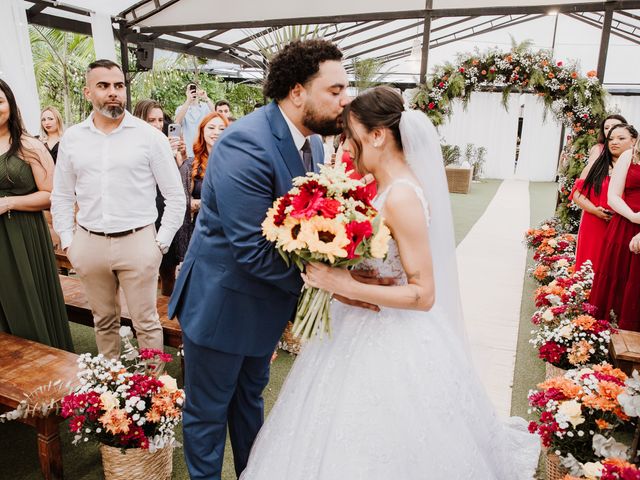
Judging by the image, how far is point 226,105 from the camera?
5.86 metres

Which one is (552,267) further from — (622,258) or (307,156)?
(307,156)

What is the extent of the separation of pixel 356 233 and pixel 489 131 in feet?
61.4

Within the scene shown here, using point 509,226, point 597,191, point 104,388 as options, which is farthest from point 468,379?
point 509,226

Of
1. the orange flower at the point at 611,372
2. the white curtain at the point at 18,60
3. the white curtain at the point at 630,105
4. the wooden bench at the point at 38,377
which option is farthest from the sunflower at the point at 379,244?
the white curtain at the point at 630,105

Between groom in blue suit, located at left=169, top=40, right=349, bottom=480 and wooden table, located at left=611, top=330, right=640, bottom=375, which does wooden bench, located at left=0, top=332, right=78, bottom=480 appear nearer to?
groom in blue suit, located at left=169, top=40, right=349, bottom=480

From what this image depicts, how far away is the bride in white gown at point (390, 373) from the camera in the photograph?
1.72 metres

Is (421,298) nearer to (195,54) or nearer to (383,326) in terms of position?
(383,326)

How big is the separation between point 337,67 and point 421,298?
0.89m

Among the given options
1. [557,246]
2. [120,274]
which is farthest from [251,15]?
[120,274]

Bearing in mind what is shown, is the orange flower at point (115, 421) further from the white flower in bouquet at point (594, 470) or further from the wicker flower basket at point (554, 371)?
the wicker flower basket at point (554, 371)

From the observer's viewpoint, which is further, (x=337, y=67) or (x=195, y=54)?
(x=195, y=54)

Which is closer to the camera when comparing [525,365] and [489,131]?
[525,365]

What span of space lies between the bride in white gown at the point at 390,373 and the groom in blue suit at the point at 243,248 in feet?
0.52

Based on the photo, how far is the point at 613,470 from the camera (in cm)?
148
